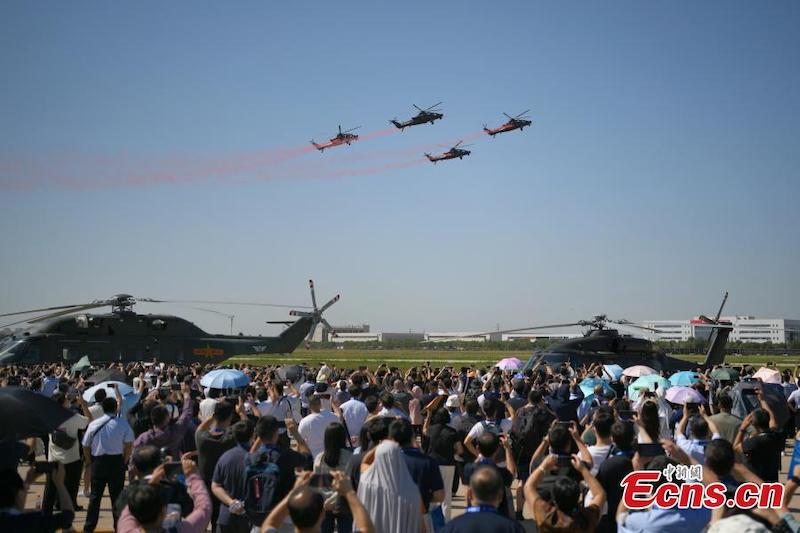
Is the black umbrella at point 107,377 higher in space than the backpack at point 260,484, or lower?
higher

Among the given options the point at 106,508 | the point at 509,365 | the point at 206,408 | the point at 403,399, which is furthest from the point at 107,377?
the point at 509,365

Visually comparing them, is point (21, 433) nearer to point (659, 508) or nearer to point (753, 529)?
point (659, 508)

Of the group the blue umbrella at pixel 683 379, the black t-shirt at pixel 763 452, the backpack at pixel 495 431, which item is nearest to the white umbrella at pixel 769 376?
the blue umbrella at pixel 683 379

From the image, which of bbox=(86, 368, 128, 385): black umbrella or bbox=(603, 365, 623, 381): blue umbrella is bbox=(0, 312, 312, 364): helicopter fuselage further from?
bbox=(603, 365, 623, 381): blue umbrella

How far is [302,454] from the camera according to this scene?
19.9 feet

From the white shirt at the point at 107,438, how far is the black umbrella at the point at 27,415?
2018 mm

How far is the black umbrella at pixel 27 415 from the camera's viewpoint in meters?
5.88

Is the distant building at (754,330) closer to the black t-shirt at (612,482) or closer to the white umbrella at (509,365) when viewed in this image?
the white umbrella at (509,365)

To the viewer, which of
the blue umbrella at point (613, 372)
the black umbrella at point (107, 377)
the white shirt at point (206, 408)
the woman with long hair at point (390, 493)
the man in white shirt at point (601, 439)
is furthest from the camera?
the blue umbrella at point (613, 372)

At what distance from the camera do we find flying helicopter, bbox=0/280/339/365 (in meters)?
27.2

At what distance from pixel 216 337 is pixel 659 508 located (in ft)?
96.8

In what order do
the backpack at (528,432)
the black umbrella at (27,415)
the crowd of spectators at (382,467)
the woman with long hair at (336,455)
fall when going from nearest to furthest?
the crowd of spectators at (382,467) < the black umbrella at (27,415) < the woman with long hair at (336,455) < the backpack at (528,432)

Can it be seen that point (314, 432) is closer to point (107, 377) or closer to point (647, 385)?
point (647, 385)

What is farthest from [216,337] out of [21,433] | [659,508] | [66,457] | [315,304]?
[659,508]
